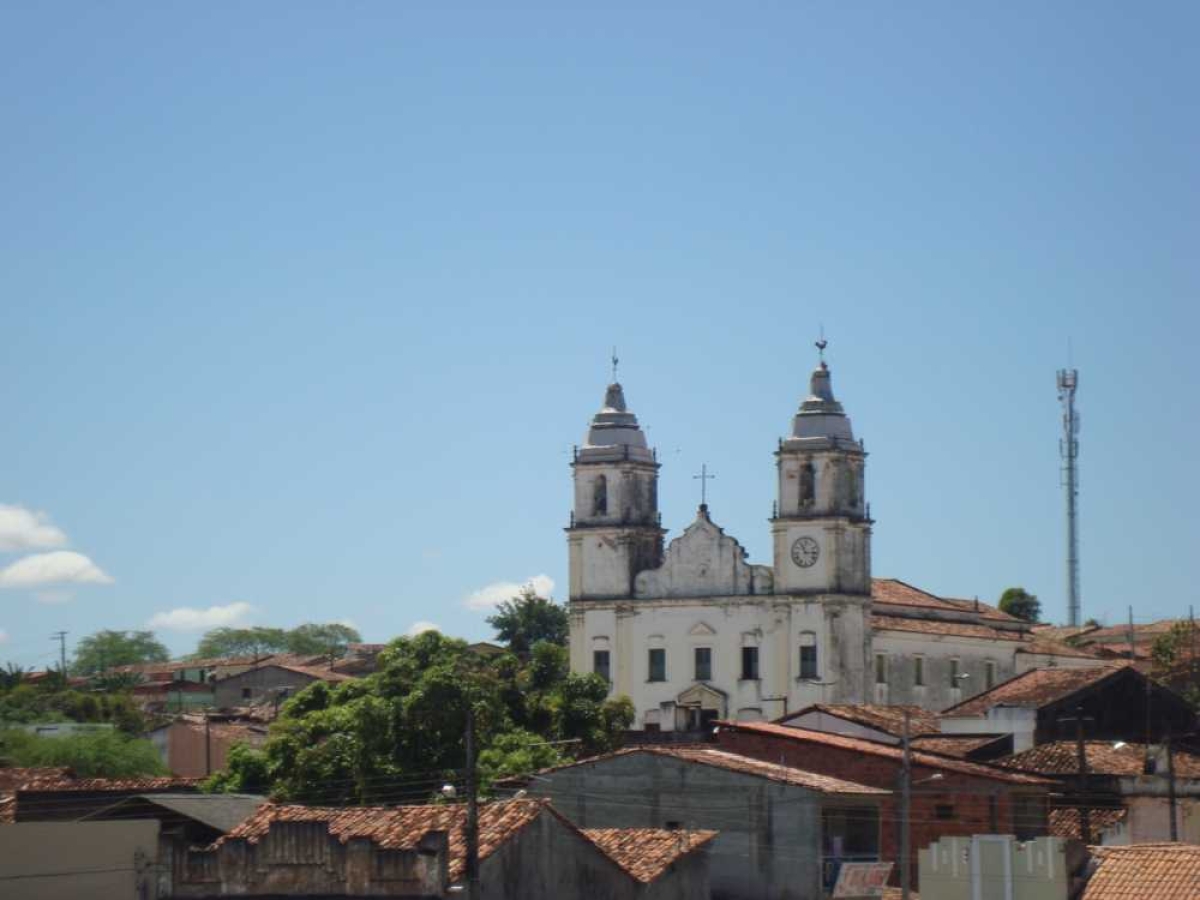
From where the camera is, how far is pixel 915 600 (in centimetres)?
9869

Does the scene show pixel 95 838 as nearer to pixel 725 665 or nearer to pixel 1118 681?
pixel 1118 681

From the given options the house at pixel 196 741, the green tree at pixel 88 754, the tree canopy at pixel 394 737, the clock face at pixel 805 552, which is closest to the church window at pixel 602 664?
the clock face at pixel 805 552

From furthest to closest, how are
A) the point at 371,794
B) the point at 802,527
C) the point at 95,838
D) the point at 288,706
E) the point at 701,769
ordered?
the point at 802,527
the point at 288,706
the point at 371,794
the point at 701,769
the point at 95,838

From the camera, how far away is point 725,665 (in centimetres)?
9262

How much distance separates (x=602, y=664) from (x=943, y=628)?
13.0 metres

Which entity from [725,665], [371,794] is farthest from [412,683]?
[725,665]

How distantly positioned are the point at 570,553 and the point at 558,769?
1920 inches

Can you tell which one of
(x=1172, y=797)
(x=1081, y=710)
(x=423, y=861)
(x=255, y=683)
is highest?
(x=255, y=683)

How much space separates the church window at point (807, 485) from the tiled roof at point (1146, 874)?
49.6 m

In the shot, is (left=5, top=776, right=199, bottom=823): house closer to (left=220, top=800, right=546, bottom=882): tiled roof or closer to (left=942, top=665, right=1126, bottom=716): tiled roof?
(left=220, top=800, right=546, bottom=882): tiled roof

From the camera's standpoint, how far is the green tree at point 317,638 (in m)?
168

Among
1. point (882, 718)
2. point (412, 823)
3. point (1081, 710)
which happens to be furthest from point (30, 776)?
point (1081, 710)

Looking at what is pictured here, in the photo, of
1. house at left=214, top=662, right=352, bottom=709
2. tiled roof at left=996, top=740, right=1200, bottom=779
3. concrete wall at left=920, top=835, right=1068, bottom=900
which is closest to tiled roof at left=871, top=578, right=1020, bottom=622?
house at left=214, top=662, right=352, bottom=709

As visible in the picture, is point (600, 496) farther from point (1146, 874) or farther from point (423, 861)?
A: point (423, 861)
